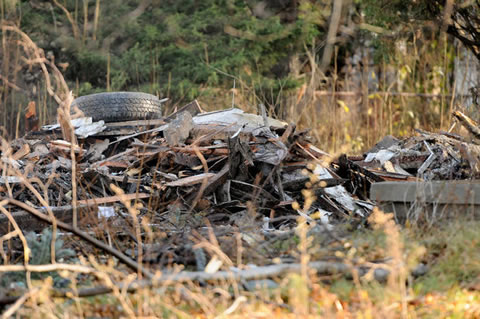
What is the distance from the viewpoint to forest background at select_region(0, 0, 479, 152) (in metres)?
13.7

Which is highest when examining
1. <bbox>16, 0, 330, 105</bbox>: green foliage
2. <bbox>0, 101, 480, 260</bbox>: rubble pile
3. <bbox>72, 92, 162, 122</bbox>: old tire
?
<bbox>16, 0, 330, 105</bbox>: green foliage

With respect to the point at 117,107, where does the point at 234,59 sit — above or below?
above

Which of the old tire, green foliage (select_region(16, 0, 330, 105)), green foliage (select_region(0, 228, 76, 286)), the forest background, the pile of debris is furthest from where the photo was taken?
green foliage (select_region(16, 0, 330, 105))

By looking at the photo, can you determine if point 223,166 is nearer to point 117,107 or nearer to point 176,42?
point 117,107

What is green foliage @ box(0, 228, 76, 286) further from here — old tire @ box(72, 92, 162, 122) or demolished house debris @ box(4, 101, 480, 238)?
old tire @ box(72, 92, 162, 122)

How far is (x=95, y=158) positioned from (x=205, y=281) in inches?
191

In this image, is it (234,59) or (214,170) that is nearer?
(214,170)

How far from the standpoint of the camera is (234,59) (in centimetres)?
1513

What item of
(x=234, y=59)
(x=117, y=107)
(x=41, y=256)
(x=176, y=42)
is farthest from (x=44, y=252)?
(x=176, y=42)

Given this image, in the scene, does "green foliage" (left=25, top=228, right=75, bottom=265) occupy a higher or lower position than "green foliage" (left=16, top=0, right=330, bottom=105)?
lower

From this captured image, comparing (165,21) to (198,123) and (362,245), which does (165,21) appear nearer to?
(198,123)

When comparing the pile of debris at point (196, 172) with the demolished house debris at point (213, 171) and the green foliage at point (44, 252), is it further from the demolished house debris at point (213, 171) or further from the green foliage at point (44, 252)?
the green foliage at point (44, 252)

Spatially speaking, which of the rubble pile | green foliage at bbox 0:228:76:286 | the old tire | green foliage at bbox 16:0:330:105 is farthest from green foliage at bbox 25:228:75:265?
green foliage at bbox 16:0:330:105

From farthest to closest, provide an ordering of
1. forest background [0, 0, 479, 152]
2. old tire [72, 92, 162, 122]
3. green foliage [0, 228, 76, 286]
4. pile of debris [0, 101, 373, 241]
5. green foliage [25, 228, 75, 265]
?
forest background [0, 0, 479, 152]
old tire [72, 92, 162, 122]
pile of debris [0, 101, 373, 241]
green foliage [25, 228, 75, 265]
green foliage [0, 228, 76, 286]
